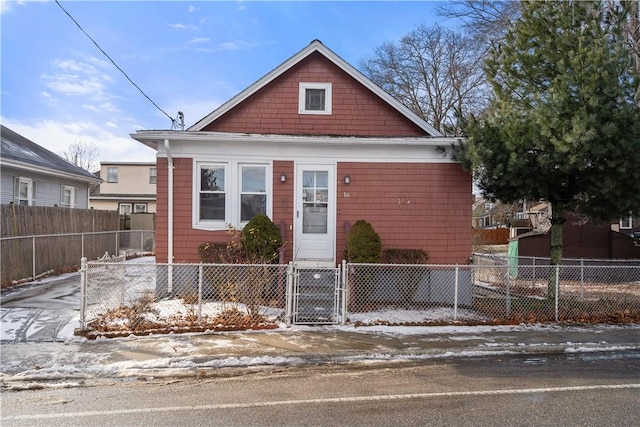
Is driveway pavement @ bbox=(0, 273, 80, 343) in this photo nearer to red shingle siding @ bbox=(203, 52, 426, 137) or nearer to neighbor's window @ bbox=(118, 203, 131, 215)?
red shingle siding @ bbox=(203, 52, 426, 137)

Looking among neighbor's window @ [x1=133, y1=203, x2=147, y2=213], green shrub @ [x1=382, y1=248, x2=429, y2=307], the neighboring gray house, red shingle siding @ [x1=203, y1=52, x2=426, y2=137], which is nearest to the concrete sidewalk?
green shrub @ [x1=382, y1=248, x2=429, y2=307]

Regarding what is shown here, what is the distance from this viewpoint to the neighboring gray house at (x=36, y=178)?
14641mm

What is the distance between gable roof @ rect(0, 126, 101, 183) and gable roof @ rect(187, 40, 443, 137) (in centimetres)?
840

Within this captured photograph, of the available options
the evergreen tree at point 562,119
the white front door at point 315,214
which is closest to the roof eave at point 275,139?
the white front door at point 315,214

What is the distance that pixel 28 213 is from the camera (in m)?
12.4

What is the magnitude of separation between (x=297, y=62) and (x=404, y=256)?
5.62 m

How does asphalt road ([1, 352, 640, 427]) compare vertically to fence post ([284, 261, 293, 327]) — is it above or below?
below

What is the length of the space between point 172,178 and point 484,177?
697 cm

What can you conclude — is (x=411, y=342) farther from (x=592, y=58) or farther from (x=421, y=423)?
(x=592, y=58)

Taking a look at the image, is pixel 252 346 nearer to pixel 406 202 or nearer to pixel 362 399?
pixel 362 399

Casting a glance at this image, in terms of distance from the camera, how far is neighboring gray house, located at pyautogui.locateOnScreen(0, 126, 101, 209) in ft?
48.0

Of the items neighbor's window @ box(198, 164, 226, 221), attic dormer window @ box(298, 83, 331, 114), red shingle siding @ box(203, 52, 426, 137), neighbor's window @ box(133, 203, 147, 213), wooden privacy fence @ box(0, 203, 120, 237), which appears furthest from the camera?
neighbor's window @ box(133, 203, 147, 213)

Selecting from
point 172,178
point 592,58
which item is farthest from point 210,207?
point 592,58

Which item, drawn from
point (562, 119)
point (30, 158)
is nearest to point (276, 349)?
point (562, 119)
